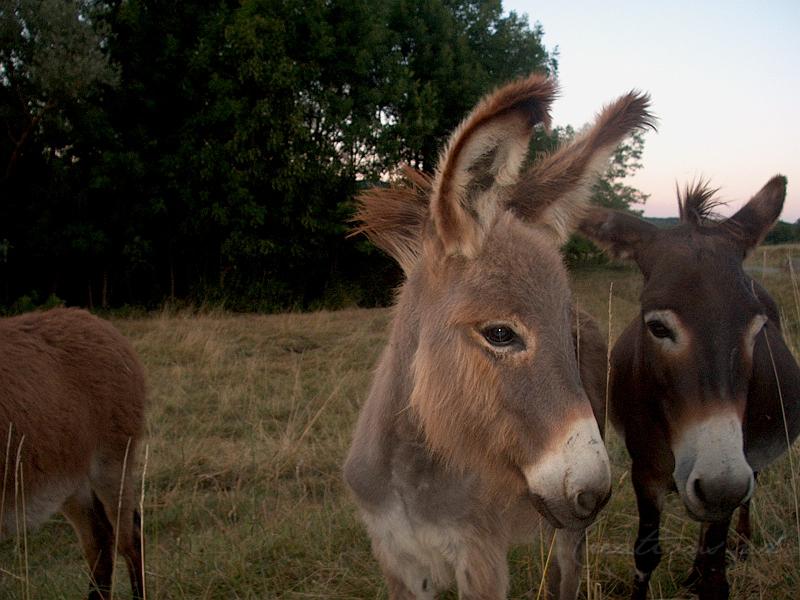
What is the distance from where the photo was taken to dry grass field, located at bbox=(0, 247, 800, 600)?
3135 millimetres

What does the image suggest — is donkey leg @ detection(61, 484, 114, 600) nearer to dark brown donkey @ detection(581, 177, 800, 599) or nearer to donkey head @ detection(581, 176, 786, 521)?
dark brown donkey @ detection(581, 177, 800, 599)

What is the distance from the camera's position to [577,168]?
2240mm

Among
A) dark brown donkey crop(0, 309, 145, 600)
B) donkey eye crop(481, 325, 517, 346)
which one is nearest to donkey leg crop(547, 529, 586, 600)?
donkey eye crop(481, 325, 517, 346)

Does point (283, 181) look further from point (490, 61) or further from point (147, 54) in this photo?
point (490, 61)

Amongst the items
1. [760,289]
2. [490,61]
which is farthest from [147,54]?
[760,289]

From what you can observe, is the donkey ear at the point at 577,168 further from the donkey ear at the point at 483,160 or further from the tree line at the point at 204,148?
the tree line at the point at 204,148

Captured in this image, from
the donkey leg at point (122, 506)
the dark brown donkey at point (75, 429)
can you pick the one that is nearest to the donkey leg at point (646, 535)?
the dark brown donkey at point (75, 429)

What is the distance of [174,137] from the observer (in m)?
15.9

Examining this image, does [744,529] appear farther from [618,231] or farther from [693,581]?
[618,231]

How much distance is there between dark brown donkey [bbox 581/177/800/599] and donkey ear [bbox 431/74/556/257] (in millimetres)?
1013

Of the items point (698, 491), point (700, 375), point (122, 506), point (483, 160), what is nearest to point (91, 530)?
point (122, 506)

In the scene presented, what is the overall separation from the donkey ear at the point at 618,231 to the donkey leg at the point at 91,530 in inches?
125

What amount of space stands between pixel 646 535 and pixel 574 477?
159 centimetres

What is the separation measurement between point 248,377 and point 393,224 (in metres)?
5.67
